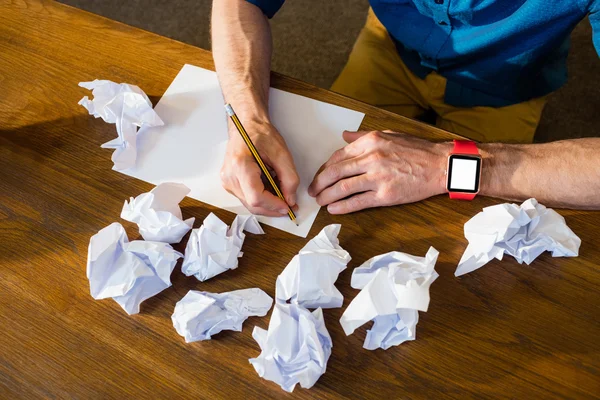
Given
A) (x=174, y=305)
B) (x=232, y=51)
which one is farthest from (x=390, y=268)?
(x=232, y=51)

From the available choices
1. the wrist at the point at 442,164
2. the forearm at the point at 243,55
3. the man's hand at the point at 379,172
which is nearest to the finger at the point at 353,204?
the man's hand at the point at 379,172

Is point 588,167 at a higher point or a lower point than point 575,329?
higher

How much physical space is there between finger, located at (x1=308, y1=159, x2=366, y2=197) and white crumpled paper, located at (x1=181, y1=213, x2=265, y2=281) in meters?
0.15

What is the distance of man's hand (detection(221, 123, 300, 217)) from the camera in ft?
2.81

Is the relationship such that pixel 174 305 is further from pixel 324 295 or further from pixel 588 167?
pixel 588 167

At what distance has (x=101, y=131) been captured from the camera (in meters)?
0.97

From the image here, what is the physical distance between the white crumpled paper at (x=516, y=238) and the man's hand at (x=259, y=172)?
288 millimetres

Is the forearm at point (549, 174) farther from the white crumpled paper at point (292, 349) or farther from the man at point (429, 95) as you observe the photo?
the white crumpled paper at point (292, 349)

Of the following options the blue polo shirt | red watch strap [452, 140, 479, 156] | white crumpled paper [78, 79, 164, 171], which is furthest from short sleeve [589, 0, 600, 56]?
white crumpled paper [78, 79, 164, 171]

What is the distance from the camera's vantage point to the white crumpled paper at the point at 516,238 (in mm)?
797

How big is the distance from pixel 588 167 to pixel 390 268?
0.38m

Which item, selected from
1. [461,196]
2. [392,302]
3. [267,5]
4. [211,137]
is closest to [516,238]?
[461,196]

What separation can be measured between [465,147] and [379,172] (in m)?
0.15

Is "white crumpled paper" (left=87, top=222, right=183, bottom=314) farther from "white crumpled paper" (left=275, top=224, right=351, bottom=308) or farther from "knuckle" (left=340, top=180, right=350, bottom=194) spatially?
"knuckle" (left=340, top=180, right=350, bottom=194)
